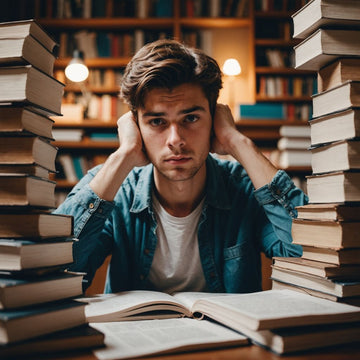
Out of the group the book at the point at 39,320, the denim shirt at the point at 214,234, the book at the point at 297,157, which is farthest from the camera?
the book at the point at 297,157

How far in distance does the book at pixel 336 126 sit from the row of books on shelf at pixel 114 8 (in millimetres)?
2745

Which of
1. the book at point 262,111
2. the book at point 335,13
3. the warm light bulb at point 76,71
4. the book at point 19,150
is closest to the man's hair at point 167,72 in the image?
the book at point 335,13

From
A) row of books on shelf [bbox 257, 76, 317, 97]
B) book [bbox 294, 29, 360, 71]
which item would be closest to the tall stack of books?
book [bbox 294, 29, 360, 71]

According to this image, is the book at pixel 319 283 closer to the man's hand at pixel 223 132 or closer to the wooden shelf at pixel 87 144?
the man's hand at pixel 223 132

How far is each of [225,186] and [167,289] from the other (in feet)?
1.36

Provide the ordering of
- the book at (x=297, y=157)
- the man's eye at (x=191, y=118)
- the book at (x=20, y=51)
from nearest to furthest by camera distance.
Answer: the book at (x=20, y=51)
the man's eye at (x=191, y=118)
the book at (x=297, y=157)

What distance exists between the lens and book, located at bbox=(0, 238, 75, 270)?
60 cm

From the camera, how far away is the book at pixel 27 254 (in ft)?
1.95

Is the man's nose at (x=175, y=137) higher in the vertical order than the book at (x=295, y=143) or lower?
lower

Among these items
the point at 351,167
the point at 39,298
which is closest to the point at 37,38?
the point at 39,298

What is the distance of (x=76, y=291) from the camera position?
681mm

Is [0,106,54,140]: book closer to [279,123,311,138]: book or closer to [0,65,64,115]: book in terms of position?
[0,65,64,115]: book

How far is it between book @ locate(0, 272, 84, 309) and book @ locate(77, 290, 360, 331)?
0.12 meters

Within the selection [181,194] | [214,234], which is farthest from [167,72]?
[214,234]
